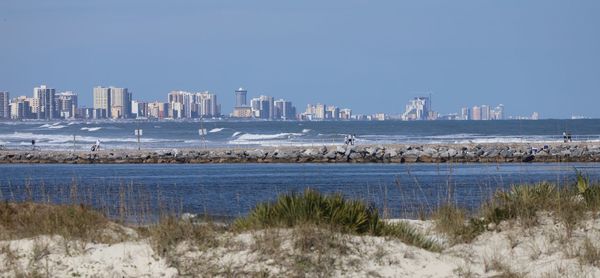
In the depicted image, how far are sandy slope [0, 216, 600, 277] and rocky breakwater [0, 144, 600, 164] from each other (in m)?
34.2

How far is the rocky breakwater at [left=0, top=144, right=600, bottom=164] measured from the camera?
47469mm

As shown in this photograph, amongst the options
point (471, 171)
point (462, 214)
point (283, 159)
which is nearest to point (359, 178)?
point (471, 171)

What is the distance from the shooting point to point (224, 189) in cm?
2964

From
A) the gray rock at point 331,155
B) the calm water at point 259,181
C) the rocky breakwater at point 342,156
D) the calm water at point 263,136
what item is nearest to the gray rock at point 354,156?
the rocky breakwater at point 342,156

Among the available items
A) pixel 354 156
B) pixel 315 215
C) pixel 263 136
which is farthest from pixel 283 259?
pixel 263 136

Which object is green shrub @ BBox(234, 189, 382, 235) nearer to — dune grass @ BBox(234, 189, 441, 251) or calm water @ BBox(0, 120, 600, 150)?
dune grass @ BBox(234, 189, 441, 251)

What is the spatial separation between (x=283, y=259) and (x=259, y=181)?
75.4ft

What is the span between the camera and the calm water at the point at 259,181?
23.4m

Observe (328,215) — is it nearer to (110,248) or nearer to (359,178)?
(110,248)

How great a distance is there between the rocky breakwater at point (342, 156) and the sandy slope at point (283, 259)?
3418 cm

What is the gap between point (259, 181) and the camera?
3409 centimetres

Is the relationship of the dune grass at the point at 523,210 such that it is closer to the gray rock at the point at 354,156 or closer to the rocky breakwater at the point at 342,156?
the rocky breakwater at the point at 342,156

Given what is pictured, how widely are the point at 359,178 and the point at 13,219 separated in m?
22.6

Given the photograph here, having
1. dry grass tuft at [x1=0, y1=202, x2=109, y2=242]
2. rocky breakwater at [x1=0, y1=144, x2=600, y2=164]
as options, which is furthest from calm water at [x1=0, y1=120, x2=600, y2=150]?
dry grass tuft at [x1=0, y1=202, x2=109, y2=242]
